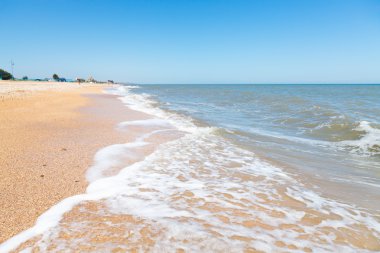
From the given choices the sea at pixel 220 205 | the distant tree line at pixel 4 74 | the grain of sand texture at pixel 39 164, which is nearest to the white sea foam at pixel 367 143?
the sea at pixel 220 205

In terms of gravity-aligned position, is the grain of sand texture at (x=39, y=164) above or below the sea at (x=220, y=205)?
above

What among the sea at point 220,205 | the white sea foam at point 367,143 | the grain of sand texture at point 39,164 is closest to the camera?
the sea at point 220,205

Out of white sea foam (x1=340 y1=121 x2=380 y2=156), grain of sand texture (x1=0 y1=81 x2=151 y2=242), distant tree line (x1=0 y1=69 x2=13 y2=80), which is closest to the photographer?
grain of sand texture (x1=0 y1=81 x2=151 y2=242)

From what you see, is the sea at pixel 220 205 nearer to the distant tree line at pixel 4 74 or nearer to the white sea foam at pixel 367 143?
the white sea foam at pixel 367 143

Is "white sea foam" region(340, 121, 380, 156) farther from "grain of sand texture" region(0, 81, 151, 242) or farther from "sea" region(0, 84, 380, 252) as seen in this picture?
"grain of sand texture" region(0, 81, 151, 242)

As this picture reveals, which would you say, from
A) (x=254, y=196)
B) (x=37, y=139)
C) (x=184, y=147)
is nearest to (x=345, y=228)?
(x=254, y=196)

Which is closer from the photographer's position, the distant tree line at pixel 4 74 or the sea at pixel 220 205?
the sea at pixel 220 205

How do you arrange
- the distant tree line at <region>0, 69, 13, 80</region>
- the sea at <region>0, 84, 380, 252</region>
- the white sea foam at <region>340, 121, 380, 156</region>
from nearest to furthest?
the sea at <region>0, 84, 380, 252</region> < the white sea foam at <region>340, 121, 380, 156</region> < the distant tree line at <region>0, 69, 13, 80</region>

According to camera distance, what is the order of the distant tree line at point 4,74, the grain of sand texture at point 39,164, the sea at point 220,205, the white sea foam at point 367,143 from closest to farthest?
the sea at point 220,205 → the grain of sand texture at point 39,164 → the white sea foam at point 367,143 → the distant tree line at point 4,74

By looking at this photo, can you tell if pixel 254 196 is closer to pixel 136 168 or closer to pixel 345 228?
pixel 345 228

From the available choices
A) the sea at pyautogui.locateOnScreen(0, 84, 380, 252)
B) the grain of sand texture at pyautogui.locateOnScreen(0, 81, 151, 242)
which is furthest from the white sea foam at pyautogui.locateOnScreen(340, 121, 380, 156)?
the grain of sand texture at pyautogui.locateOnScreen(0, 81, 151, 242)

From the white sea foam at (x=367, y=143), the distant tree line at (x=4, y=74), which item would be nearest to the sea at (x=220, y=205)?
the white sea foam at (x=367, y=143)

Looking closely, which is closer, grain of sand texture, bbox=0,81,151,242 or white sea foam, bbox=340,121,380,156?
grain of sand texture, bbox=0,81,151,242

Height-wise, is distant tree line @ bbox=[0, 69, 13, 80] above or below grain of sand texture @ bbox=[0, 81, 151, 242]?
above
